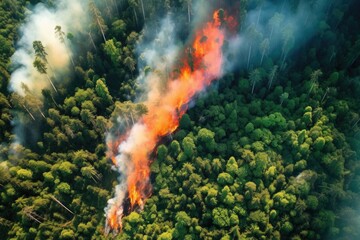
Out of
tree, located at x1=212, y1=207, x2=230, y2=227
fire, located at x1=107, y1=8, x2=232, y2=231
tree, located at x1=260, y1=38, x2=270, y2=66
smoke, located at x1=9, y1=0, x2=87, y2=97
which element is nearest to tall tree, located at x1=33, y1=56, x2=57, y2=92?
smoke, located at x1=9, y1=0, x2=87, y2=97

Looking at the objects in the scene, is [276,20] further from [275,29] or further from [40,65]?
[40,65]

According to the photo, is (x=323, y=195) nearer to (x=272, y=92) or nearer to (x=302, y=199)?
(x=302, y=199)

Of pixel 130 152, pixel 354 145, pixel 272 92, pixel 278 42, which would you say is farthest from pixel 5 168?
pixel 354 145

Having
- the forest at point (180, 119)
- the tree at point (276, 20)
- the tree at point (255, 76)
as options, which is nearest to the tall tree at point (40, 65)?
the forest at point (180, 119)

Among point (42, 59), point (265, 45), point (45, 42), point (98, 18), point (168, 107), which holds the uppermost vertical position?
point (98, 18)

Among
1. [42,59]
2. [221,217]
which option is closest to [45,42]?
[42,59]

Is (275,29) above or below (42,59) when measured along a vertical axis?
above

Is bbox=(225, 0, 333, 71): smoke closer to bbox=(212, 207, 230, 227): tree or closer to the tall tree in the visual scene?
bbox=(212, 207, 230, 227): tree
